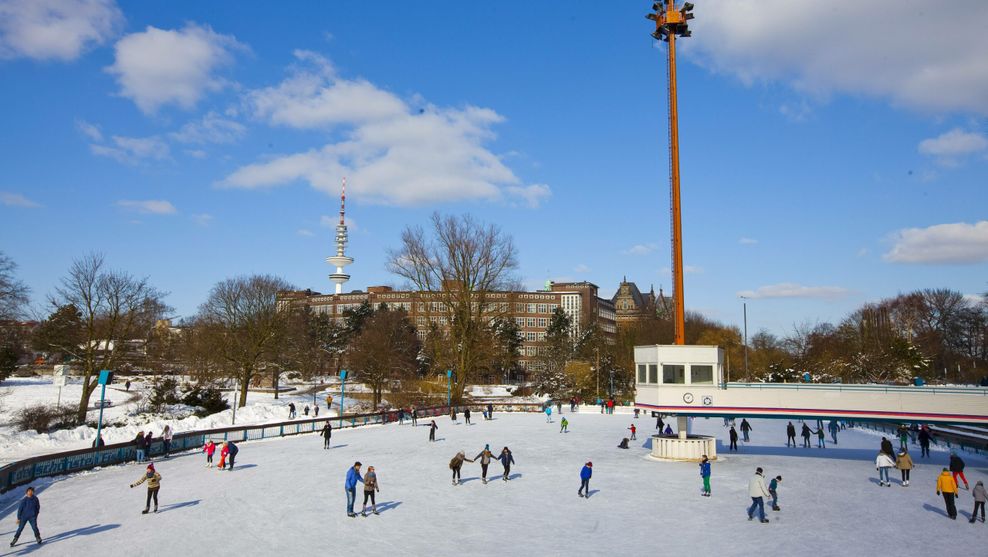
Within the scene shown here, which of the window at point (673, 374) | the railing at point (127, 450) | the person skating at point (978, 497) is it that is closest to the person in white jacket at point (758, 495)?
the person skating at point (978, 497)

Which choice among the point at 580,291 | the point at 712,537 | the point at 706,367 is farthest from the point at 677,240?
the point at 580,291

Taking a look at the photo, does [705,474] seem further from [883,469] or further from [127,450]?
[127,450]

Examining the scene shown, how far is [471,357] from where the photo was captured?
63062mm

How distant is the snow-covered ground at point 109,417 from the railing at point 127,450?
634 centimetres

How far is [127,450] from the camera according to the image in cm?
2661

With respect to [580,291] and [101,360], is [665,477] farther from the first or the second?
[580,291]

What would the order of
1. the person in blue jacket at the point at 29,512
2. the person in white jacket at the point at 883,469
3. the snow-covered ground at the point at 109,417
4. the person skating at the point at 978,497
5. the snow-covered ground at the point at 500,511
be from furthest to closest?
the snow-covered ground at the point at 109,417, the person in white jacket at the point at 883,469, the person skating at the point at 978,497, the snow-covered ground at the point at 500,511, the person in blue jacket at the point at 29,512

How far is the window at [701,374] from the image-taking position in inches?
1209

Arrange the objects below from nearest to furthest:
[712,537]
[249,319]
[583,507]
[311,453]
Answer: [712,537]
[583,507]
[311,453]
[249,319]

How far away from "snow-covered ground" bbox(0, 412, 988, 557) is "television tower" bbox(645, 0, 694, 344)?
30.6 feet

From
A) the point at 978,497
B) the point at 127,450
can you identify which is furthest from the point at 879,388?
the point at 127,450

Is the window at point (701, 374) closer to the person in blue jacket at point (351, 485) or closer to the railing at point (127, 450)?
the person in blue jacket at point (351, 485)

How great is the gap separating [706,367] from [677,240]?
696cm

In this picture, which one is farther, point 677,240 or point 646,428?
point 646,428
